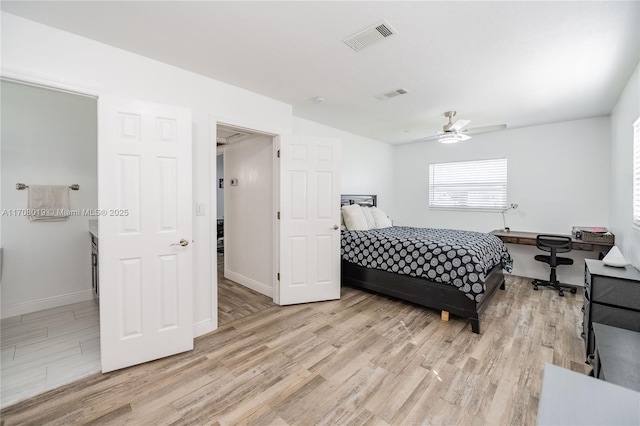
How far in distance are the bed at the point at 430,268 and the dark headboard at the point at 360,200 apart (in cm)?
95

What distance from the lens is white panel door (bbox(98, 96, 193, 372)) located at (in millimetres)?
2092

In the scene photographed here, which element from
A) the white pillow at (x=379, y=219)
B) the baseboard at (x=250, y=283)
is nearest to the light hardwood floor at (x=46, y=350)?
the baseboard at (x=250, y=283)

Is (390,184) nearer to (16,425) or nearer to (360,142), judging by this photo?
(360,142)

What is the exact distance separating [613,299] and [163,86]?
4107 mm

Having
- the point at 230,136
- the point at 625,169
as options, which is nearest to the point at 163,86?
the point at 230,136

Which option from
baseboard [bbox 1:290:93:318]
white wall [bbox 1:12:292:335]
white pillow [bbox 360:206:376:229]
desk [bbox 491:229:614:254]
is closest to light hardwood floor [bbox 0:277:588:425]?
white wall [bbox 1:12:292:335]

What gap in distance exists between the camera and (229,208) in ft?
14.6

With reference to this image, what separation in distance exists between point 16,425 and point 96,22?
2.62 meters

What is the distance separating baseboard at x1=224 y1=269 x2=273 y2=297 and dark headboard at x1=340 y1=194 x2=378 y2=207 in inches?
79.0

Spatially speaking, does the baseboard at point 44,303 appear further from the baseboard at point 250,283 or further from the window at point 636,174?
the window at point 636,174

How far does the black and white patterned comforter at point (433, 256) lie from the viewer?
2.79 meters

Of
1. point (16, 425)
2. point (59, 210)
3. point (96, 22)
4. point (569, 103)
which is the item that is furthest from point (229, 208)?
point (569, 103)

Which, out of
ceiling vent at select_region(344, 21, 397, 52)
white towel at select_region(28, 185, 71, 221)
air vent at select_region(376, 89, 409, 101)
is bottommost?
white towel at select_region(28, 185, 71, 221)

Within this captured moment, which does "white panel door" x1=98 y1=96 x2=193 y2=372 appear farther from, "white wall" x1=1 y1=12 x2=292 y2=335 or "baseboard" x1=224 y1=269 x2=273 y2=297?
"baseboard" x1=224 y1=269 x2=273 y2=297
